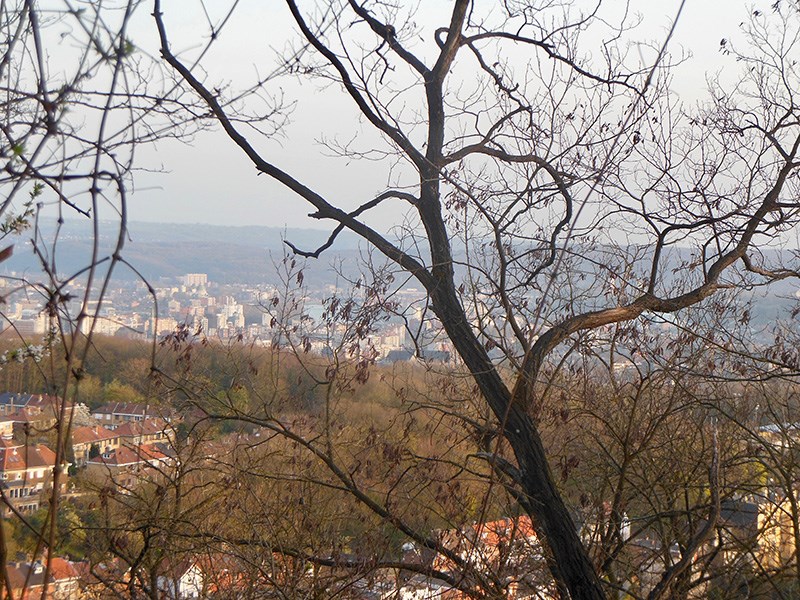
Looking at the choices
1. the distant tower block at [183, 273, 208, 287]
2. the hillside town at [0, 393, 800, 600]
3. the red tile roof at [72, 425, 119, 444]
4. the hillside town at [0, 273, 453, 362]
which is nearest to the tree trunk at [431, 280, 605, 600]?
the hillside town at [0, 393, 800, 600]

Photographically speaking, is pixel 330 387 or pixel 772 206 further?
pixel 330 387

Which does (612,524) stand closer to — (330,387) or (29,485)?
(330,387)

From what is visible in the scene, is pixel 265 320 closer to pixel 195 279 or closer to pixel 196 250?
pixel 195 279

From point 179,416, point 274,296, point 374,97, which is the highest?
point 374,97

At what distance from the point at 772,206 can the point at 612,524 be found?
2309mm

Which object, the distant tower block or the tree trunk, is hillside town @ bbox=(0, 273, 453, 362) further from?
the distant tower block

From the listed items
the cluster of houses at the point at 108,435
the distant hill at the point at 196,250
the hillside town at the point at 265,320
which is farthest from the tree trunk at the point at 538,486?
the cluster of houses at the point at 108,435

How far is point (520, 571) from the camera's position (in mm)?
4797

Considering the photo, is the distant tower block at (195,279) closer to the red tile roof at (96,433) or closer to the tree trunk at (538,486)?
the red tile roof at (96,433)

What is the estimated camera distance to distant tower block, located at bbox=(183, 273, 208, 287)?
9595mm

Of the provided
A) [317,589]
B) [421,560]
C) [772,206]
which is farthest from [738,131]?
[317,589]

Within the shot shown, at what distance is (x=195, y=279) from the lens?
34.2ft

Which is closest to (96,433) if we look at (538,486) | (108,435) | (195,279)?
(108,435)

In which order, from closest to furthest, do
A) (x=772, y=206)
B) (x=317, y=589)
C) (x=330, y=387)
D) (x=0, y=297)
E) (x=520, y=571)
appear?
(x=0, y=297) < (x=317, y=589) < (x=520, y=571) < (x=772, y=206) < (x=330, y=387)
